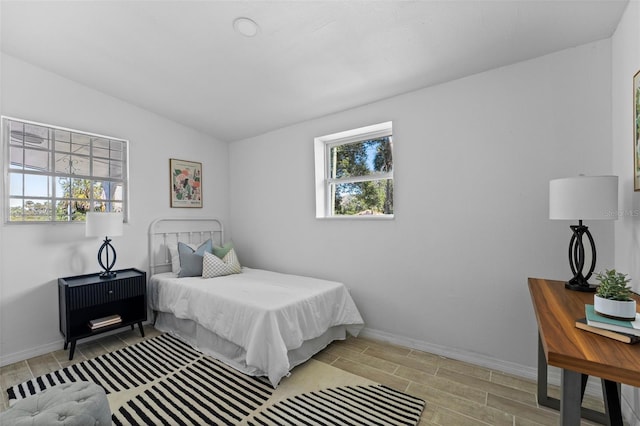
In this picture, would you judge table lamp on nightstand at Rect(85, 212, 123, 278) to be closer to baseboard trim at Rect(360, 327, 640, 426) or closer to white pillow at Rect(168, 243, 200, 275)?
white pillow at Rect(168, 243, 200, 275)

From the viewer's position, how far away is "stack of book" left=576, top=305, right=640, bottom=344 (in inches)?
37.6

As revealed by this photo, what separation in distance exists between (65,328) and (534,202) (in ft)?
13.6

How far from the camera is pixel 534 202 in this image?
2135 millimetres

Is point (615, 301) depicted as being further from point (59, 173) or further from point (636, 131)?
point (59, 173)

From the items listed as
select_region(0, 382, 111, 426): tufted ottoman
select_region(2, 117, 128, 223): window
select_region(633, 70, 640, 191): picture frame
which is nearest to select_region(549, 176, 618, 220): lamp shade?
select_region(633, 70, 640, 191): picture frame

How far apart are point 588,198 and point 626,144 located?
1.80 ft

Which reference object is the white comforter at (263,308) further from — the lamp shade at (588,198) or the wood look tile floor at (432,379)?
the lamp shade at (588,198)

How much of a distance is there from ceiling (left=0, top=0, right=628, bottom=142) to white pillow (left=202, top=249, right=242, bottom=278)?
183cm

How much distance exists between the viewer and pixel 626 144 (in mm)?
1683

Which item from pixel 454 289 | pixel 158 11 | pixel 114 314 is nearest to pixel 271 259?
pixel 114 314

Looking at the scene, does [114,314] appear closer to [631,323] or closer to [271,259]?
[271,259]

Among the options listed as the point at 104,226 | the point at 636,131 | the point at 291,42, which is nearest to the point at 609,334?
the point at 636,131

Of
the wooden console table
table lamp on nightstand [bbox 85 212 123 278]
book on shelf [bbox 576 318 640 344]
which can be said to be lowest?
the wooden console table

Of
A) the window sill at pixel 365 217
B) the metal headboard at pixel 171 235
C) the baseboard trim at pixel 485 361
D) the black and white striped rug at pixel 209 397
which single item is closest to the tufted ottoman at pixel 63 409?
the black and white striped rug at pixel 209 397
